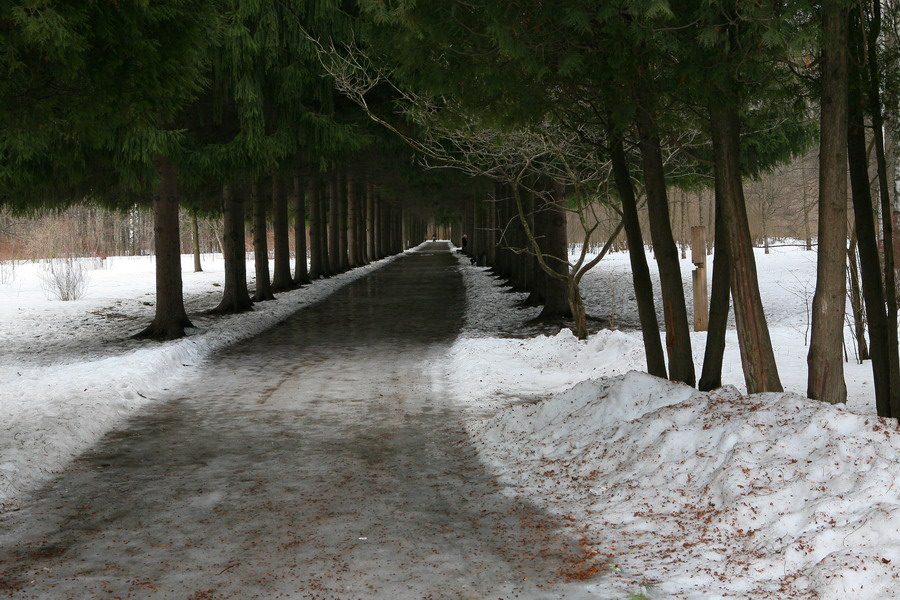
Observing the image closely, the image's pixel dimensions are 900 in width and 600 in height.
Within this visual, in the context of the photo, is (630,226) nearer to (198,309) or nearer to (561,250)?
(561,250)

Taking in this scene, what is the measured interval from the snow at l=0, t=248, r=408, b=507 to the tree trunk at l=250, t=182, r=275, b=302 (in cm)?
52

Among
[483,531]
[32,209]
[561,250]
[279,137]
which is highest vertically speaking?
[279,137]

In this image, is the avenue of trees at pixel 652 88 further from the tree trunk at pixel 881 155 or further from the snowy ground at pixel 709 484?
the snowy ground at pixel 709 484

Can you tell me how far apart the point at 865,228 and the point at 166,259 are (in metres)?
12.4

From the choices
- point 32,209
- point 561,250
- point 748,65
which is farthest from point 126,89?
point 32,209

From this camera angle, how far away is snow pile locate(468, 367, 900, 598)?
4125mm

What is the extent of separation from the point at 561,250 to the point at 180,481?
1103 cm

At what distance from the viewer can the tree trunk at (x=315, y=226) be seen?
3020cm

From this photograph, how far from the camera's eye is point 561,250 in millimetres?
16203

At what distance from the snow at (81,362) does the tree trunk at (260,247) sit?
520mm

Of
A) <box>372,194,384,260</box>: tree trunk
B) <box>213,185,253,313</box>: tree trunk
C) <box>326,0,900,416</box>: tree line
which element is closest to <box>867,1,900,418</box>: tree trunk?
<box>326,0,900,416</box>: tree line

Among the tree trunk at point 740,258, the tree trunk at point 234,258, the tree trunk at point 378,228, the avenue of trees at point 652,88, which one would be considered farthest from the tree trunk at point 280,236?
the tree trunk at point 378,228

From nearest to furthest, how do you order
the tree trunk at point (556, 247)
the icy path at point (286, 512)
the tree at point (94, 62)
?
1. the icy path at point (286, 512)
2. the tree at point (94, 62)
3. the tree trunk at point (556, 247)

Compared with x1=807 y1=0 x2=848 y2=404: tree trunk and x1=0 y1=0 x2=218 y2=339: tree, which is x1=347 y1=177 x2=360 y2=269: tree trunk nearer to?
x1=0 y1=0 x2=218 y2=339: tree
